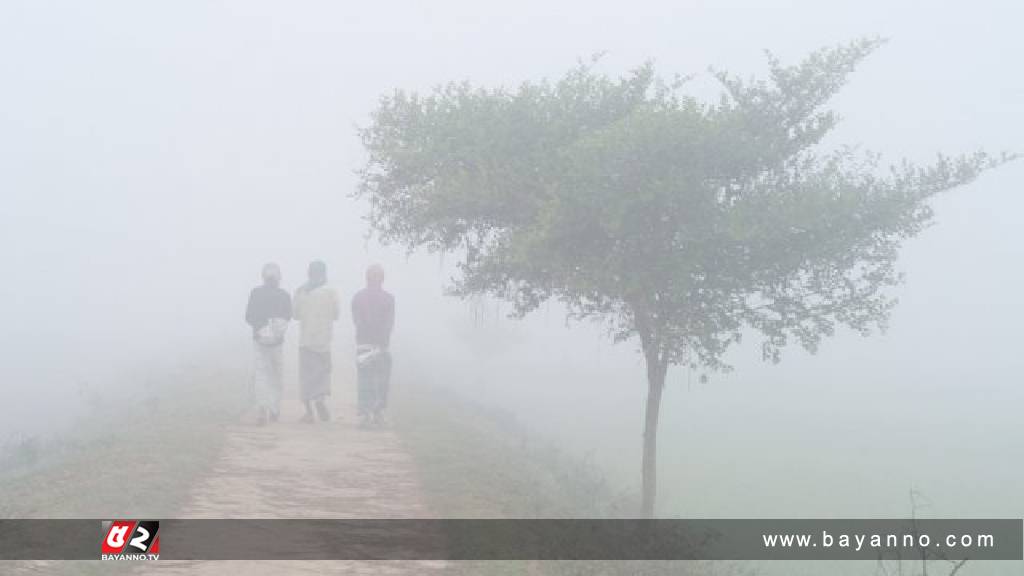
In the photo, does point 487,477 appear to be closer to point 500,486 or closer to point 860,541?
point 500,486

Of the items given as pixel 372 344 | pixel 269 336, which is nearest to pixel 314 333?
pixel 269 336

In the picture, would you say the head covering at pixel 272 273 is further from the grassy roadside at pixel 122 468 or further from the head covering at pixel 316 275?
the grassy roadside at pixel 122 468

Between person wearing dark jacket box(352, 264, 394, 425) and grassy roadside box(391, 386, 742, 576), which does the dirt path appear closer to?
grassy roadside box(391, 386, 742, 576)

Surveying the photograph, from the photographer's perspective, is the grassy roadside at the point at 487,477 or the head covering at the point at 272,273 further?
the head covering at the point at 272,273

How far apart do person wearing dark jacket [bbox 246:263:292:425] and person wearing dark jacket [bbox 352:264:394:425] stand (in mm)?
1253

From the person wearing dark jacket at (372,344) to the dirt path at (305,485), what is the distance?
1063 mm

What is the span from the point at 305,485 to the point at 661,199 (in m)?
5.61

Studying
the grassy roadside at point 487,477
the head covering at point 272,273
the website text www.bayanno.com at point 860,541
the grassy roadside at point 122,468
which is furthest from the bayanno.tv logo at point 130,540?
the head covering at point 272,273

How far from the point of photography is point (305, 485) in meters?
13.1

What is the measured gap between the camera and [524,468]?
731 inches

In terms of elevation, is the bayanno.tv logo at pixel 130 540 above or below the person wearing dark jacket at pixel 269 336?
below

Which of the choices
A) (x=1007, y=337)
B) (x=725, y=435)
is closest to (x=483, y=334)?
(x=725, y=435)

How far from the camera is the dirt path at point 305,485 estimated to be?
9594 millimetres

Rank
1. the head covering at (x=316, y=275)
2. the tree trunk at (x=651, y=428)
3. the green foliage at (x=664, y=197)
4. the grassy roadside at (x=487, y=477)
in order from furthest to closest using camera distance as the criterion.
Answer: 1. the head covering at (x=316, y=275)
2. the tree trunk at (x=651, y=428)
3. the green foliage at (x=664, y=197)
4. the grassy roadside at (x=487, y=477)
